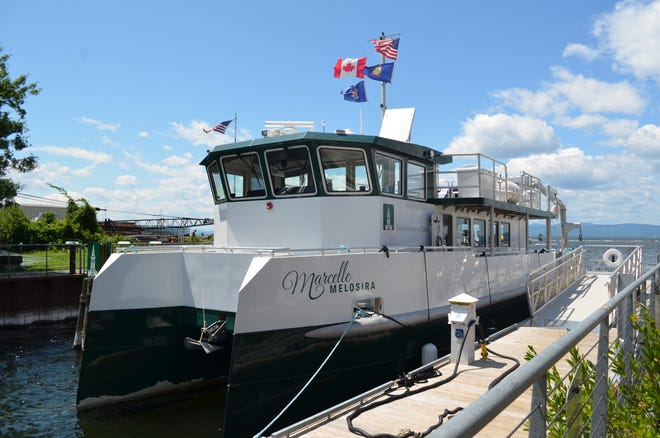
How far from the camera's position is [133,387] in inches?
378

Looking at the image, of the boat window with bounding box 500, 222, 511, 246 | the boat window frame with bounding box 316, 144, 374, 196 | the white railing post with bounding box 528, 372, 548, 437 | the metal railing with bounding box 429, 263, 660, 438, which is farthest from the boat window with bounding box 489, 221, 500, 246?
the white railing post with bounding box 528, 372, 548, 437

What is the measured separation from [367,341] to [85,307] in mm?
11749

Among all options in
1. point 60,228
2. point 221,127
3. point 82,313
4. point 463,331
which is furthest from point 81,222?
point 463,331

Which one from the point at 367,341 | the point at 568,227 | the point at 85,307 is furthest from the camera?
the point at 568,227

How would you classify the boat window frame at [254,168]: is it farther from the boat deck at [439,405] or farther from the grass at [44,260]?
the grass at [44,260]

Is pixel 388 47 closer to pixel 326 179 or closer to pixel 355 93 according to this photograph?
pixel 355 93

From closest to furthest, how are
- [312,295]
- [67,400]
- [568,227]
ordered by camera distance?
[312,295] → [67,400] → [568,227]

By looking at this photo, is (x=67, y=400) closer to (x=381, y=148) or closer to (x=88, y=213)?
(x=381, y=148)

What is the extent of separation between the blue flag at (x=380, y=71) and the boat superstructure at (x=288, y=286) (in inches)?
121

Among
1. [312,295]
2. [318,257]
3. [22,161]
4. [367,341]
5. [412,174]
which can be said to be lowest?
[367,341]

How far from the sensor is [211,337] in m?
8.55

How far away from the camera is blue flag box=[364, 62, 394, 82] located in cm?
1352

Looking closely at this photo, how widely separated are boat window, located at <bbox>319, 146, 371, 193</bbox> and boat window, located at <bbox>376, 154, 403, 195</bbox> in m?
0.38

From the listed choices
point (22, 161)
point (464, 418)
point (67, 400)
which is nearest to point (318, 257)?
point (464, 418)
